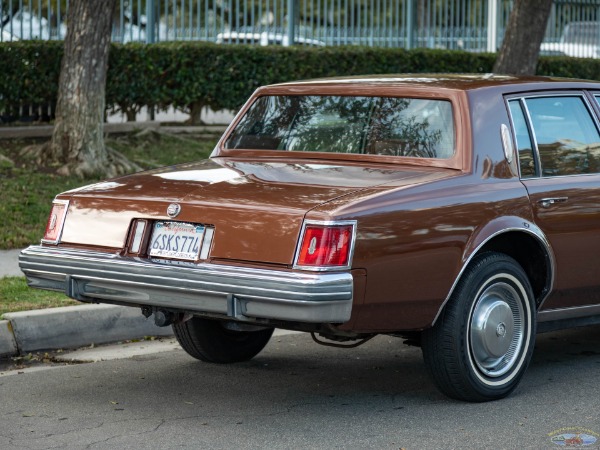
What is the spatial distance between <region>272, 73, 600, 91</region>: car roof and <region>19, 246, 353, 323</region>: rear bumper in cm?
167

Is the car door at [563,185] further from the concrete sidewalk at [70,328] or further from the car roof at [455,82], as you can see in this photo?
the concrete sidewalk at [70,328]

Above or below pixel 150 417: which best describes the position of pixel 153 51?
above

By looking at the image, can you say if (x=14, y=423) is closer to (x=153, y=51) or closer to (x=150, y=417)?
(x=150, y=417)

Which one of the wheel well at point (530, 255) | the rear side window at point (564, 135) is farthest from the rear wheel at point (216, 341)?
the rear side window at point (564, 135)

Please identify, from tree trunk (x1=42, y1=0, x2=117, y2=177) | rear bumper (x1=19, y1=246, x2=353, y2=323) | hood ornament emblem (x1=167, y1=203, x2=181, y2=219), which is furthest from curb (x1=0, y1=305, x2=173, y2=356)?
tree trunk (x1=42, y1=0, x2=117, y2=177)

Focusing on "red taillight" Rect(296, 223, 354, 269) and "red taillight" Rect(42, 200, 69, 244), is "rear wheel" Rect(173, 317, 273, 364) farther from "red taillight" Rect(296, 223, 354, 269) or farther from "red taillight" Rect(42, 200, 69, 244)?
"red taillight" Rect(296, 223, 354, 269)

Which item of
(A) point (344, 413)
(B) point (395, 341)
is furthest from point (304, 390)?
(B) point (395, 341)

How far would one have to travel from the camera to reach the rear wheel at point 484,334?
228 inches

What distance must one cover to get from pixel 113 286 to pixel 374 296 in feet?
4.19

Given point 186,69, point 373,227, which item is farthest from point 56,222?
point 186,69

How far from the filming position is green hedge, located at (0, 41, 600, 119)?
46.2 ft

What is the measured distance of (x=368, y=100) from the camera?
6.53 m

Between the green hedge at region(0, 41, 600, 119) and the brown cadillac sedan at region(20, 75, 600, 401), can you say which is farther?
the green hedge at region(0, 41, 600, 119)

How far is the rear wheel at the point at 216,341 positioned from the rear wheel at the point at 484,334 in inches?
53.1
